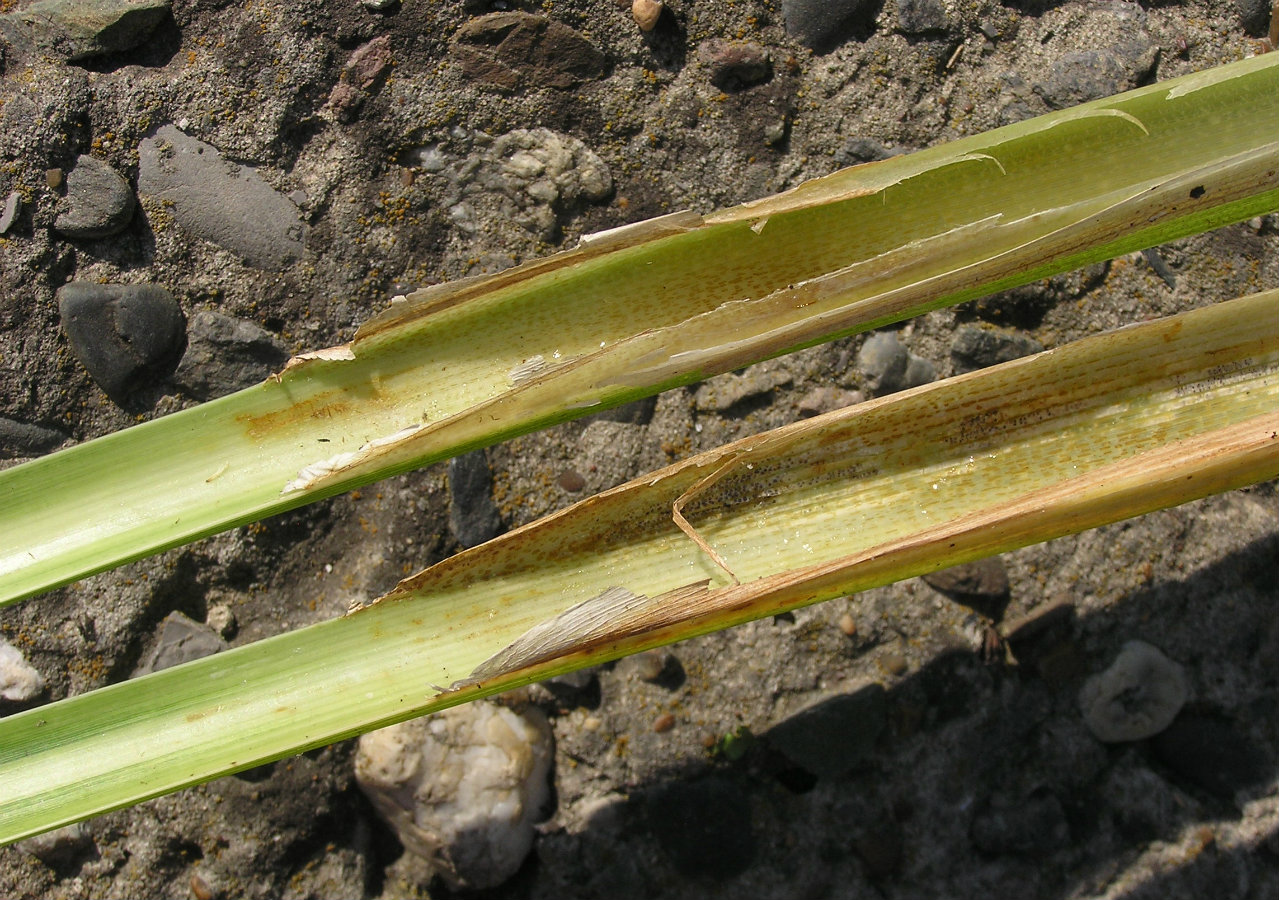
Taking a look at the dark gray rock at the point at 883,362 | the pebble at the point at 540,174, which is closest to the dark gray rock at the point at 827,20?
the pebble at the point at 540,174

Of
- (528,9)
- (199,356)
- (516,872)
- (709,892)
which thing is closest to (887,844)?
(709,892)

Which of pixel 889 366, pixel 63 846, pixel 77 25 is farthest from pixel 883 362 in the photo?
pixel 63 846

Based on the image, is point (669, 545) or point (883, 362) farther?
point (883, 362)

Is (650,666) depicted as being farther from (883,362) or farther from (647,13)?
(647,13)

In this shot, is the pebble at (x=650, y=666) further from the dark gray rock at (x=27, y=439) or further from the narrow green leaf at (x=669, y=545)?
the dark gray rock at (x=27, y=439)

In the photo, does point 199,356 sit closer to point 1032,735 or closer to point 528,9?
point 528,9

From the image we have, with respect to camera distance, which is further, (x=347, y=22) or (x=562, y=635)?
(x=347, y=22)

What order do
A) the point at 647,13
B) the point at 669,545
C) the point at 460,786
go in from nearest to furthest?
the point at 669,545
the point at 460,786
the point at 647,13
